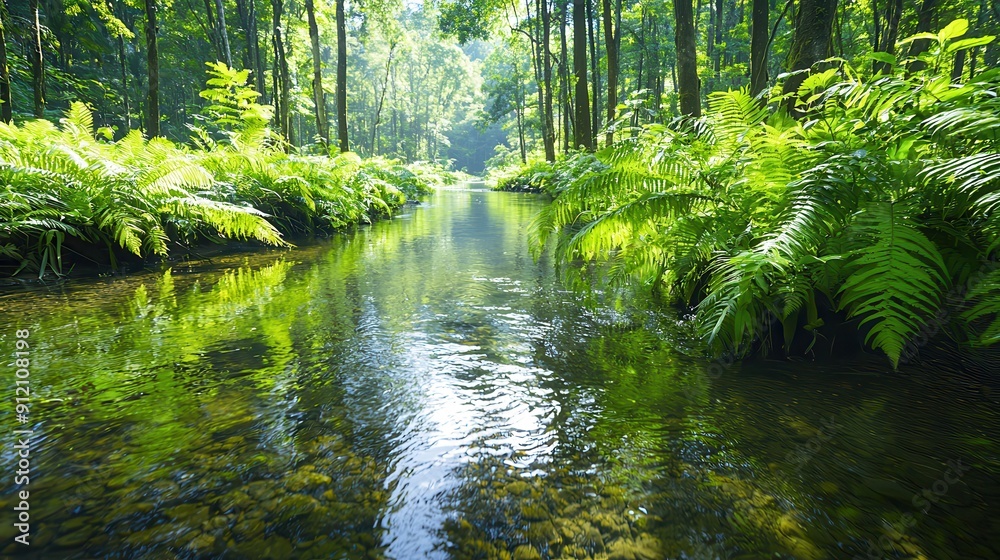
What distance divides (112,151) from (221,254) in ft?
5.15

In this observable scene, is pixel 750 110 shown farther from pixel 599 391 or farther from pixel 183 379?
pixel 183 379

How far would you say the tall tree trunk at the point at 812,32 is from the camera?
15.9ft

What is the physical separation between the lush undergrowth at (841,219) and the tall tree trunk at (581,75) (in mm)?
10986

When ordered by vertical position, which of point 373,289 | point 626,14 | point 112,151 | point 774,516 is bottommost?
point 774,516

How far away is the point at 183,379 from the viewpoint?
2.32 meters

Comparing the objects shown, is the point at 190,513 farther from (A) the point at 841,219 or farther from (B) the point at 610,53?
(B) the point at 610,53

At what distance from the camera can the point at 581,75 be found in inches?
543

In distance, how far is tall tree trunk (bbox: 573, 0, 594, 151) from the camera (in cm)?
1357

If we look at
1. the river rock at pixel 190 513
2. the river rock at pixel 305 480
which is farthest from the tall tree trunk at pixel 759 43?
the river rock at pixel 190 513

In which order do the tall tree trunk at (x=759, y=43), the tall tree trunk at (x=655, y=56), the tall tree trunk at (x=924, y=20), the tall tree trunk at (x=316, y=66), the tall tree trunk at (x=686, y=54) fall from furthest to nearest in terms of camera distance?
the tall tree trunk at (x=655, y=56)
the tall tree trunk at (x=316, y=66)
the tall tree trunk at (x=924, y=20)
the tall tree trunk at (x=686, y=54)
the tall tree trunk at (x=759, y=43)

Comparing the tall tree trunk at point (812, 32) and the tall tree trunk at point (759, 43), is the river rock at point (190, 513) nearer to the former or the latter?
the tall tree trunk at point (812, 32)

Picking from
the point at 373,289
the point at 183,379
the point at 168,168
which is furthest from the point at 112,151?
the point at 183,379

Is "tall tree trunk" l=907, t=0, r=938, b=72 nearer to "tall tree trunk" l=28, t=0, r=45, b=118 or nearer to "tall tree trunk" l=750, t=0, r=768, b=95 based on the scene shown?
"tall tree trunk" l=750, t=0, r=768, b=95

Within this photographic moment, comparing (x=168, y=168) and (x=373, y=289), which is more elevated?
(x=168, y=168)
